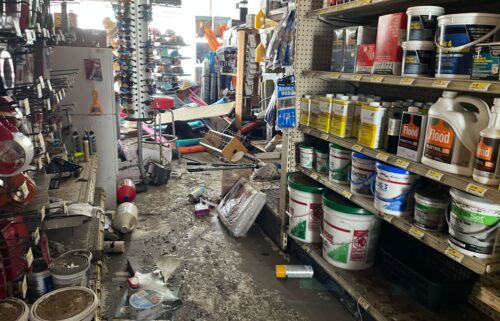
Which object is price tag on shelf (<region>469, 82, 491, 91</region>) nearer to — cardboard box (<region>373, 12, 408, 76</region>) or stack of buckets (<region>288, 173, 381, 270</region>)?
cardboard box (<region>373, 12, 408, 76</region>)

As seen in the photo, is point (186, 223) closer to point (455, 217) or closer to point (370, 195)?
point (370, 195)

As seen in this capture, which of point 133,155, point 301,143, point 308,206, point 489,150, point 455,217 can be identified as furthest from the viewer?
point 133,155

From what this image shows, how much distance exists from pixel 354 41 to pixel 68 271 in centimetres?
199

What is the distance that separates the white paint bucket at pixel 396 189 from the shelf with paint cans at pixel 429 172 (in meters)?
0.06

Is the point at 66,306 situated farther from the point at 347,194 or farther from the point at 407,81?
the point at 407,81

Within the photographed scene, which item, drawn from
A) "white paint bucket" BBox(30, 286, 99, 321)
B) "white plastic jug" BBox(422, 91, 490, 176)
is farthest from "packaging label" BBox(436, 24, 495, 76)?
"white paint bucket" BBox(30, 286, 99, 321)

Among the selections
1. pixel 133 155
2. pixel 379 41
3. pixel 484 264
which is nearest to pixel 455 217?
pixel 484 264

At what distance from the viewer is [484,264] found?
1459 millimetres

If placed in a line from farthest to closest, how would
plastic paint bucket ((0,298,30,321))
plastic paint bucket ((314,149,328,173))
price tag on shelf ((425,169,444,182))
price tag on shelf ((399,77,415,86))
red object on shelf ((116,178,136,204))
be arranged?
red object on shelf ((116,178,136,204)) → plastic paint bucket ((314,149,328,173)) → price tag on shelf ((399,77,415,86)) → price tag on shelf ((425,169,444,182)) → plastic paint bucket ((0,298,30,321))

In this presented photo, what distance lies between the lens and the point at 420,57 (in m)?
1.74

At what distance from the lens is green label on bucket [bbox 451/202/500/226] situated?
4.84 feet

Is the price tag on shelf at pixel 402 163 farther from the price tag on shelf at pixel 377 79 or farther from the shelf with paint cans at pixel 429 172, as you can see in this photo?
the price tag on shelf at pixel 377 79

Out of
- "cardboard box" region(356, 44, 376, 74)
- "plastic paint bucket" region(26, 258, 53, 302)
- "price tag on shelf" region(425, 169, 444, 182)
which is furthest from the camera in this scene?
"cardboard box" region(356, 44, 376, 74)

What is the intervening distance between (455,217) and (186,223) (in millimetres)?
2643
